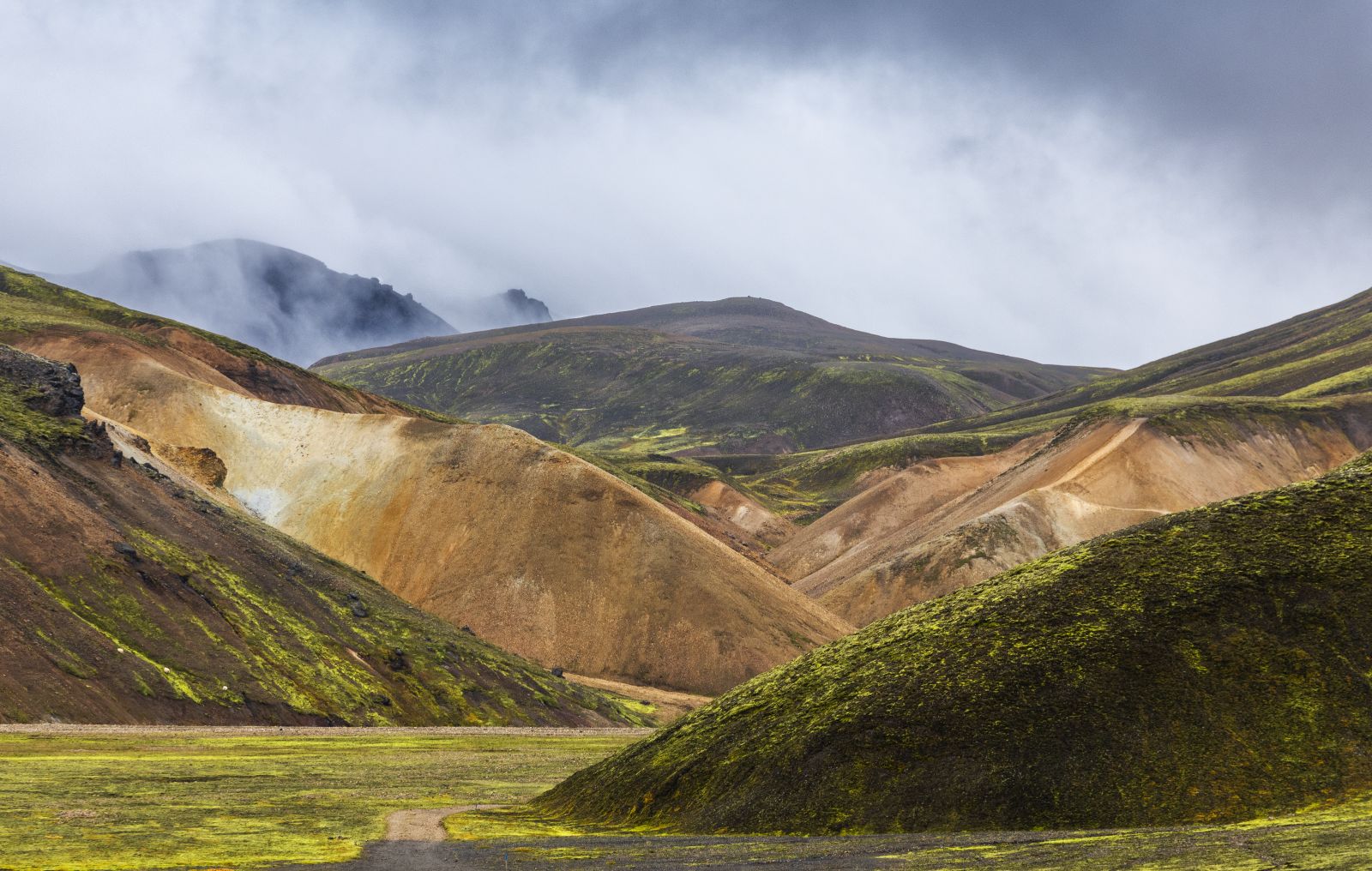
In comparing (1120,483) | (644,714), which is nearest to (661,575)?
(644,714)

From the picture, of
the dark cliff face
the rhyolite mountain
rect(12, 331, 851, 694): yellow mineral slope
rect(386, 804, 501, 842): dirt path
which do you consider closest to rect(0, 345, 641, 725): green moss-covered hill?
the dark cliff face

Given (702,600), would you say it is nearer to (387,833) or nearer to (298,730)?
(298,730)

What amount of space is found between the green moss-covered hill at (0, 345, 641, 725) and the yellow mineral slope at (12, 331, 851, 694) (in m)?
14.4

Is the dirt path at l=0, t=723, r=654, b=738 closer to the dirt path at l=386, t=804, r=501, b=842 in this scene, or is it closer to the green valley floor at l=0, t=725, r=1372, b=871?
the green valley floor at l=0, t=725, r=1372, b=871

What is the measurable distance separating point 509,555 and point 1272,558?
256ft

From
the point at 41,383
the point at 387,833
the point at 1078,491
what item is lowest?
the point at 387,833

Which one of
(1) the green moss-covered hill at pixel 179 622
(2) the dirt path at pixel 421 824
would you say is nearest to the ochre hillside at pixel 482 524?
(1) the green moss-covered hill at pixel 179 622

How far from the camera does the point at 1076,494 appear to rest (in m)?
135

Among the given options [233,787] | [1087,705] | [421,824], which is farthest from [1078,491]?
[421,824]

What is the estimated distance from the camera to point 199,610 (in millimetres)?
63562

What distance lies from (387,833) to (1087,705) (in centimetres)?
1715

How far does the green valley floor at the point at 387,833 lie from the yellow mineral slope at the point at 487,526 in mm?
51254

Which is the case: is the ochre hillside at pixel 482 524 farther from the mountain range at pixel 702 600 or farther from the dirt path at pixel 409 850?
the dirt path at pixel 409 850

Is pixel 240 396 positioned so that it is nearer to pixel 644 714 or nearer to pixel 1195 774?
pixel 644 714
